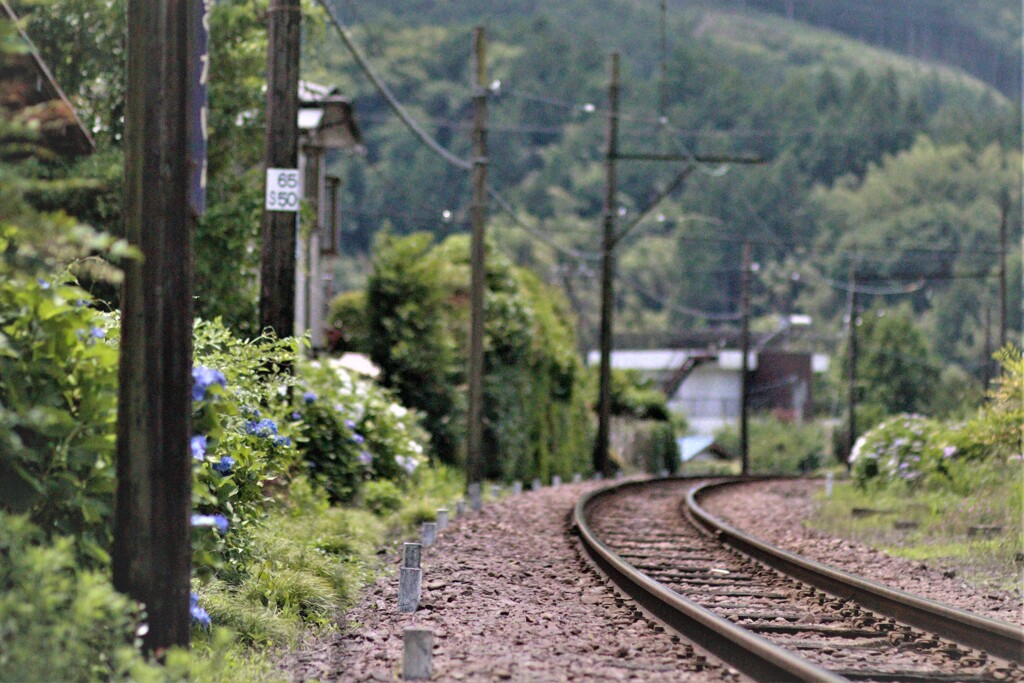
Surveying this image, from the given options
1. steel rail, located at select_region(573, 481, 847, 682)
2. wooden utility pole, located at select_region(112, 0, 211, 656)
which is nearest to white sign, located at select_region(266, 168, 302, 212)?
steel rail, located at select_region(573, 481, 847, 682)

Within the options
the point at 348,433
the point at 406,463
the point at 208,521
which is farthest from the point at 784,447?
the point at 208,521

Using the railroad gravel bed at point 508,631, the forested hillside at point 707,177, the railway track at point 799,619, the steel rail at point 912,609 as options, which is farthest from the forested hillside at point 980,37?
the railroad gravel bed at point 508,631

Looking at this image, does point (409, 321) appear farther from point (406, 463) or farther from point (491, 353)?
point (406, 463)

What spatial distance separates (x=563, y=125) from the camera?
404 ft

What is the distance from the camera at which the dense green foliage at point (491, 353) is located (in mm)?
26594

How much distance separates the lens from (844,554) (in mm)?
14211

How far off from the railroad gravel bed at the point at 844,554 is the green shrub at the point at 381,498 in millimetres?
4267

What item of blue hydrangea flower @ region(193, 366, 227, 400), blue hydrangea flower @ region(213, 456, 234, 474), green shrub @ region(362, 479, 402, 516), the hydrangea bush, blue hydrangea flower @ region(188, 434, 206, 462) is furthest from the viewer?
green shrub @ region(362, 479, 402, 516)

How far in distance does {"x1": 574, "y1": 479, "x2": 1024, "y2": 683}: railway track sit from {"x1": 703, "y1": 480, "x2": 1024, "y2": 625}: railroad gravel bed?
82 cm

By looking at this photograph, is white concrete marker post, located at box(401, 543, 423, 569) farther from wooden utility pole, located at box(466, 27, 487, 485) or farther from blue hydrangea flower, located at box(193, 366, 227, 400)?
wooden utility pole, located at box(466, 27, 487, 485)

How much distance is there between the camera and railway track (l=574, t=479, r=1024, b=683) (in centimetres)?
718

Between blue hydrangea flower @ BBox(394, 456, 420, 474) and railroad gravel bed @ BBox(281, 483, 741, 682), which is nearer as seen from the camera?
railroad gravel bed @ BBox(281, 483, 741, 682)

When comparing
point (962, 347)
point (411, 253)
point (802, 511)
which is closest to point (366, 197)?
point (962, 347)

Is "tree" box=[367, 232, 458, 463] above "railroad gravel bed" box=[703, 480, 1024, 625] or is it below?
above
